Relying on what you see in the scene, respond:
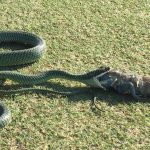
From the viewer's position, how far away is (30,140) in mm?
4336

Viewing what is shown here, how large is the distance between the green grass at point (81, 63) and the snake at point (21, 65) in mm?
91

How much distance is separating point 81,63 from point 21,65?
0.65 meters

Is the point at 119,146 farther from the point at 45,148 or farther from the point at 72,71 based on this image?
the point at 72,71

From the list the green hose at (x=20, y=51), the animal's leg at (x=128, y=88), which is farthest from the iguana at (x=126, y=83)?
the green hose at (x=20, y=51)

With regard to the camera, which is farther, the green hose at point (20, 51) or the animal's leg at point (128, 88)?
the green hose at point (20, 51)

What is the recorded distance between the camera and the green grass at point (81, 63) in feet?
14.5

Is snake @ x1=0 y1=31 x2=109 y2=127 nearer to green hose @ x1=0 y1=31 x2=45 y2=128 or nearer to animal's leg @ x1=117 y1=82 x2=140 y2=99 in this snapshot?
Result: green hose @ x1=0 y1=31 x2=45 y2=128

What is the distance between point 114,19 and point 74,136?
2.57 m

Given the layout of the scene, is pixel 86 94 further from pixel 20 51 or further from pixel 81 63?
pixel 20 51

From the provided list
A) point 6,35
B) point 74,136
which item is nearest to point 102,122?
point 74,136

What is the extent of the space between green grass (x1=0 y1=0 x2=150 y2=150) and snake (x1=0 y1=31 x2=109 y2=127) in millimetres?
91

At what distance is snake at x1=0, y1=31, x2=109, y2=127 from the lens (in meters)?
4.93

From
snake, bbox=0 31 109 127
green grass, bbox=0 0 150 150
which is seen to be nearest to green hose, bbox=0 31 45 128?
snake, bbox=0 31 109 127

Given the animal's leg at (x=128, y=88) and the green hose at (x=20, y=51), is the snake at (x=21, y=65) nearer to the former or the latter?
the green hose at (x=20, y=51)
